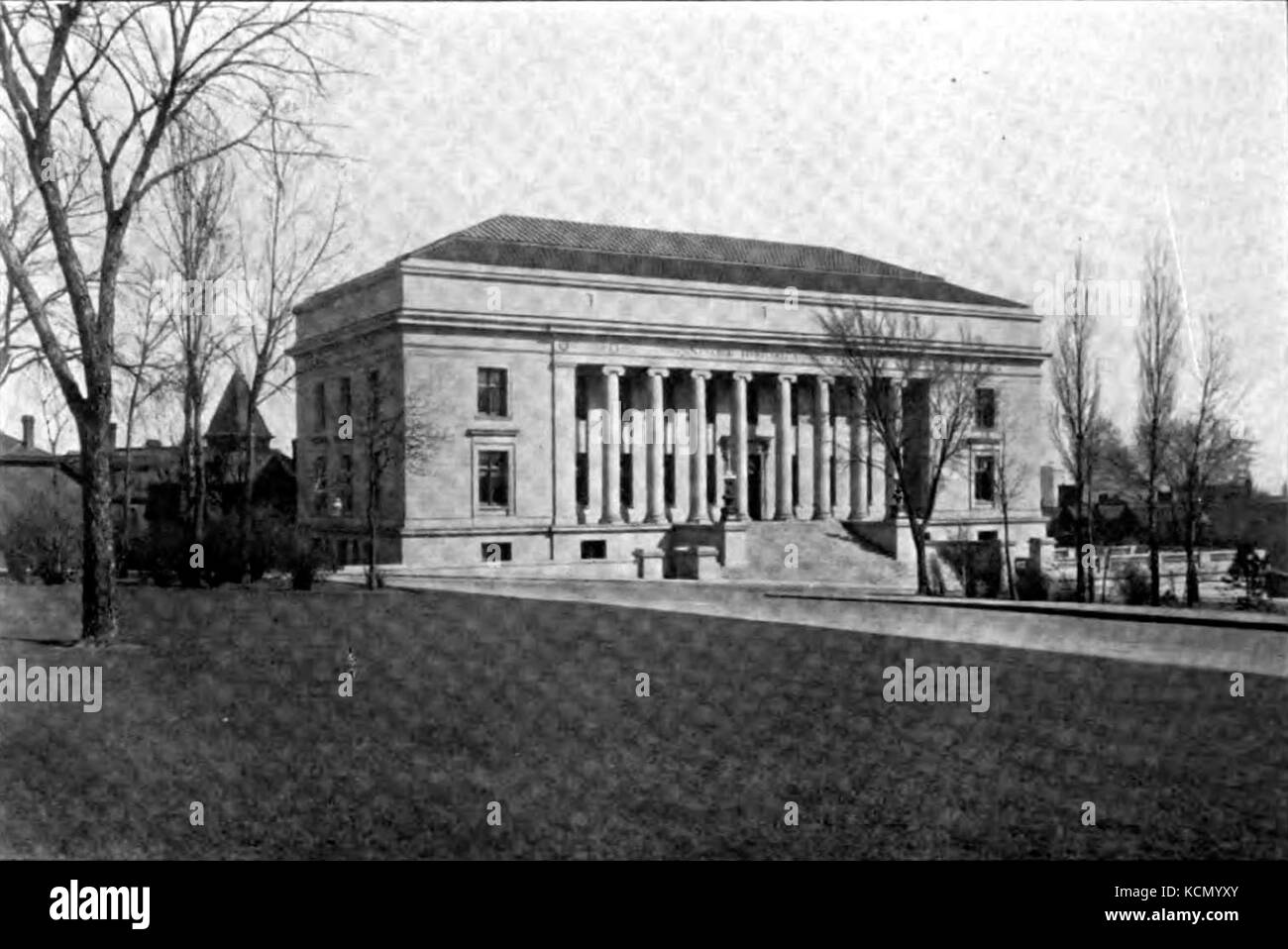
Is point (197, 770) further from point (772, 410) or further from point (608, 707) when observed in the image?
point (772, 410)

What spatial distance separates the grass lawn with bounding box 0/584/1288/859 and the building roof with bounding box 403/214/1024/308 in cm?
2436

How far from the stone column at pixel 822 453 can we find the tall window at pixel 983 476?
6056mm

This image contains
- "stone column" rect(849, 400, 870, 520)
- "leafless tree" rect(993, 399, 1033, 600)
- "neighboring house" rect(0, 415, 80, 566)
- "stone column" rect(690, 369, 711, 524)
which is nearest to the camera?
"neighboring house" rect(0, 415, 80, 566)

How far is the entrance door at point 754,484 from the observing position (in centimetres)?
4100

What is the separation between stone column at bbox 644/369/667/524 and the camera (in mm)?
37500

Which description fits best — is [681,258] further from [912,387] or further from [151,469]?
[151,469]

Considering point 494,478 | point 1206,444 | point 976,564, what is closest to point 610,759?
point 1206,444

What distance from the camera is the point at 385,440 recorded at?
26.5m

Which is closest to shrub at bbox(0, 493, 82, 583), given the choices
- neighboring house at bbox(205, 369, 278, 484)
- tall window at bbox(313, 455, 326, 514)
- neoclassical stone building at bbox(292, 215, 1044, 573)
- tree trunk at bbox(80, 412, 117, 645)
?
neighboring house at bbox(205, 369, 278, 484)

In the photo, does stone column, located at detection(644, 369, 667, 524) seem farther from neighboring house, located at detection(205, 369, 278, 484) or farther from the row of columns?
neighboring house, located at detection(205, 369, 278, 484)

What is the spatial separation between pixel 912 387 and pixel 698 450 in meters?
9.55

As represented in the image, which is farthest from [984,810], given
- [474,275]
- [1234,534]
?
[474,275]

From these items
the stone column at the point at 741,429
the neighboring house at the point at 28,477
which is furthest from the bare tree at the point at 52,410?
the stone column at the point at 741,429

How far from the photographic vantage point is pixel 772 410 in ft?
133
